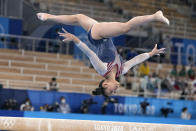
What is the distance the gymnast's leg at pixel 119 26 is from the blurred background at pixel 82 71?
17.6 ft

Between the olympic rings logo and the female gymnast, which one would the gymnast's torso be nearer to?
the female gymnast

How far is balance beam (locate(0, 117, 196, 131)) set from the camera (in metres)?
7.27

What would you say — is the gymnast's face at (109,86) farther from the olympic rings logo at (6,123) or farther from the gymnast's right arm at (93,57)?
the olympic rings logo at (6,123)

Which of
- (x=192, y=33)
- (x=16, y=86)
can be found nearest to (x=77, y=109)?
(x=16, y=86)

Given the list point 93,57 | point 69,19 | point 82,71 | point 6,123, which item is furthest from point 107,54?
point 82,71

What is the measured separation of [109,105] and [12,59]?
365 cm

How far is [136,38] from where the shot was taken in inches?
772

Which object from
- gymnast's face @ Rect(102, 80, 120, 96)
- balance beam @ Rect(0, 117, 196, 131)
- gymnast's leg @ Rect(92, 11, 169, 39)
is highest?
gymnast's leg @ Rect(92, 11, 169, 39)

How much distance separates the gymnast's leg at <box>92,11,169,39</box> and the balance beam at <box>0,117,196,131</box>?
1504mm

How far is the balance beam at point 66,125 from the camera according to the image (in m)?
7.27

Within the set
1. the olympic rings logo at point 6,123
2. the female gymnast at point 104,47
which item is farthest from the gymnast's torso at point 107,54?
the olympic rings logo at point 6,123

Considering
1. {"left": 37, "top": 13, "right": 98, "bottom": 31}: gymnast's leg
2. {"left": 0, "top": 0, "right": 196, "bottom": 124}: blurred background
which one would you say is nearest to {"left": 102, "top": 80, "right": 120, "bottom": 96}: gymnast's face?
{"left": 37, "top": 13, "right": 98, "bottom": 31}: gymnast's leg

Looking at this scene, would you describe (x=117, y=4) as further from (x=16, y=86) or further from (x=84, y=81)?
(x=16, y=86)

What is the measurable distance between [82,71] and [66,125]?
31.9 feet
